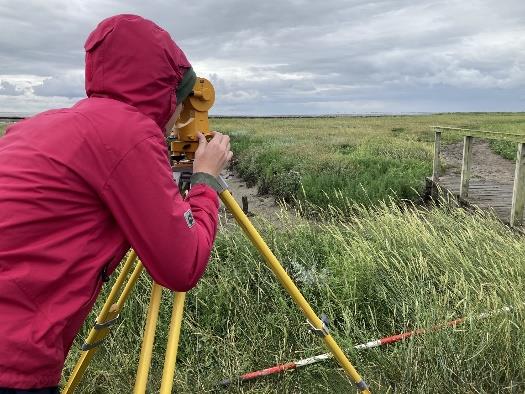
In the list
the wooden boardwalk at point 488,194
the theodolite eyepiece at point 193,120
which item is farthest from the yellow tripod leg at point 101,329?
the wooden boardwalk at point 488,194

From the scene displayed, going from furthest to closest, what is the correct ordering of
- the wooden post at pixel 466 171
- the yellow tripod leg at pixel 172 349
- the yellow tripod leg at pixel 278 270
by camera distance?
the wooden post at pixel 466 171 → the yellow tripod leg at pixel 278 270 → the yellow tripod leg at pixel 172 349

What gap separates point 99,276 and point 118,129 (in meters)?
0.46

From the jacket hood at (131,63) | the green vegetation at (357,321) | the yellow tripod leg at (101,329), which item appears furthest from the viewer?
the green vegetation at (357,321)

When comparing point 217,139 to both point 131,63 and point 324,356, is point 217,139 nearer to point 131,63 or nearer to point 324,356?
point 131,63

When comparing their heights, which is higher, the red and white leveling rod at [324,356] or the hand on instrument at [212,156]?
the hand on instrument at [212,156]

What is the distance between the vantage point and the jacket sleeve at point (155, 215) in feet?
4.46

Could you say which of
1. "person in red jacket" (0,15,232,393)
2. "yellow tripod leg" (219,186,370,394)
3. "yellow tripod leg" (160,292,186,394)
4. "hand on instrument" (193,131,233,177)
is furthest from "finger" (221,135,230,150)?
"yellow tripod leg" (160,292,186,394)

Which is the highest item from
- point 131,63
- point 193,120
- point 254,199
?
point 131,63

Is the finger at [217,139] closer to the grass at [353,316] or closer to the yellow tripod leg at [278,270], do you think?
the yellow tripod leg at [278,270]

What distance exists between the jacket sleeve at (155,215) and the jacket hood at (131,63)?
168 mm

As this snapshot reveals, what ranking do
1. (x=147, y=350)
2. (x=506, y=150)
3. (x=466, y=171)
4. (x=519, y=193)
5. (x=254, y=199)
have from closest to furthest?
1. (x=147, y=350)
2. (x=519, y=193)
3. (x=466, y=171)
4. (x=254, y=199)
5. (x=506, y=150)

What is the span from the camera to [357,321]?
3963 mm

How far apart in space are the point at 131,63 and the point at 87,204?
44 cm

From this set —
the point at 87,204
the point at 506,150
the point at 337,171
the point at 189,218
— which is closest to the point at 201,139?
the point at 189,218
